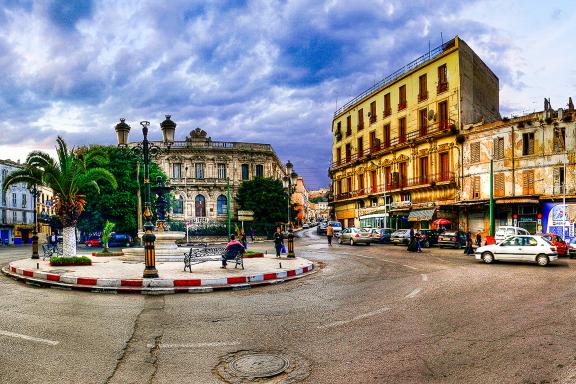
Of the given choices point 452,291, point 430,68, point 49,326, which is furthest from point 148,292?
point 430,68

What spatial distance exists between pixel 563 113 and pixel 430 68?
1285cm

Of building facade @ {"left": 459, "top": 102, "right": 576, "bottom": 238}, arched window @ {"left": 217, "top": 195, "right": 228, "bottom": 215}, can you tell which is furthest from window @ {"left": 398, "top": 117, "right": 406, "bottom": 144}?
arched window @ {"left": 217, "top": 195, "right": 228, "bottom": 215}

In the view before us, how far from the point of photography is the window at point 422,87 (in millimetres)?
39969

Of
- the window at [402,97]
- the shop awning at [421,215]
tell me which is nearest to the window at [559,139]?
the shop awning at [421,215]

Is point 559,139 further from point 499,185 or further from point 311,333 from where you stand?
point 311,333

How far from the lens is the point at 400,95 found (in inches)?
1700

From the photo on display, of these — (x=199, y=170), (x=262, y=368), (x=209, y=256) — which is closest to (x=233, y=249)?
(x=209, y=256)

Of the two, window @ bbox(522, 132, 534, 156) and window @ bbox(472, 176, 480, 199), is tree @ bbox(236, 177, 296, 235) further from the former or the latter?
window @ bbox(522, 132, 534, 156)

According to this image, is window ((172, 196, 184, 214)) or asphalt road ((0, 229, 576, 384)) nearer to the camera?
asphalt road ((0, 229, 576, 384))

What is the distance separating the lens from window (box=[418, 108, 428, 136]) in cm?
3975

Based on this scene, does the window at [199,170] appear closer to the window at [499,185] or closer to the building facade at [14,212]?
the building facade at [14,212]

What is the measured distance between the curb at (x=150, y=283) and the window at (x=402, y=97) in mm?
33024

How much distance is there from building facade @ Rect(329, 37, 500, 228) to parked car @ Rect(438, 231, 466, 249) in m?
6.69

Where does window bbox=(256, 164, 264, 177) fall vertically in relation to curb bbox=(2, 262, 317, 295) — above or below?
above
